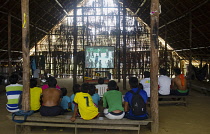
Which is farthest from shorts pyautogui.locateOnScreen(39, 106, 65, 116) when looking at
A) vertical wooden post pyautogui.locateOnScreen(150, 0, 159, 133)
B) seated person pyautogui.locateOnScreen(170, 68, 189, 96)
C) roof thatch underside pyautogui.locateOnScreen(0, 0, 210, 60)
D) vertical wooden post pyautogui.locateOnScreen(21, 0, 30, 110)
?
roof thatch underside pyautogui.locateOnScreen(0, 0, 210, 60)

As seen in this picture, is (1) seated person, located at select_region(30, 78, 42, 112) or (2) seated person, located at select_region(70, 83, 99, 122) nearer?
(2) seated person, located at select_region(70, 83, 99, 122)

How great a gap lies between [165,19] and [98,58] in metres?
6.21

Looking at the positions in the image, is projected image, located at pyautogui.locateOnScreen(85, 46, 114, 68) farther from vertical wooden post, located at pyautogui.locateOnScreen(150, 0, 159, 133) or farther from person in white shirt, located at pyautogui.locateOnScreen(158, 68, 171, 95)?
vertical wooden post, located at pyautogui.locateOnScreen(150, 0, 159, 133)

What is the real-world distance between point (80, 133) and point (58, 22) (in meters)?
17.0

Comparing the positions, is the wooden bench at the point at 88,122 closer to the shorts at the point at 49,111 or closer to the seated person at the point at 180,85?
the shorts at the point at 49,111

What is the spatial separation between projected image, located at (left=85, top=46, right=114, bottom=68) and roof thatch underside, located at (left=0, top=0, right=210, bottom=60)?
308cm

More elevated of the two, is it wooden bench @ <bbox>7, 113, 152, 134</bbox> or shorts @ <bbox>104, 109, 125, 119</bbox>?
shorts @ <bbox>104, 109, 125, 119</bbox>

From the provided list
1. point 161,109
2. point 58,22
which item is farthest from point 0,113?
point 58,22

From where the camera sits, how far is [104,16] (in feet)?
60.3

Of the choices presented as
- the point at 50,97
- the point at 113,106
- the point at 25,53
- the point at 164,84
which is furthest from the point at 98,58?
the point at 113,106

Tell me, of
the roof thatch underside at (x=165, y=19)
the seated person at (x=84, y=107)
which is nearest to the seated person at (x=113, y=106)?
the seated person at (x=84, y=107)

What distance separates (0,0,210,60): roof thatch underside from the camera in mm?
11836

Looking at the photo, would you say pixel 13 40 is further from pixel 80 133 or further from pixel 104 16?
pixel 80 133

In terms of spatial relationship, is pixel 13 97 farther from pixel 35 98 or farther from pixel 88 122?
pixel 88 122
